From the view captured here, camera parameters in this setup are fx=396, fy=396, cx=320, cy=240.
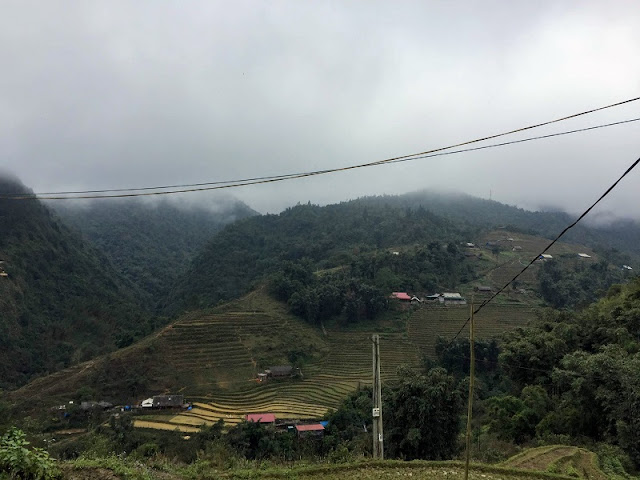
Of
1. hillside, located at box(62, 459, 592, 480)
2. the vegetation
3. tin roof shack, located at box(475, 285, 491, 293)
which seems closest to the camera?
hillside, located at box(62, 459, 592, 480)

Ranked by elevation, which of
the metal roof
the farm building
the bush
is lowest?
the farm building

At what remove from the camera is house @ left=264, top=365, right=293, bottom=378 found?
1543 inches

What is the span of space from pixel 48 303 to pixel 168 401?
37817mm

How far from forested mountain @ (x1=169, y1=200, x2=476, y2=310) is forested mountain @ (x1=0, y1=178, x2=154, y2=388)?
12440 millimetres

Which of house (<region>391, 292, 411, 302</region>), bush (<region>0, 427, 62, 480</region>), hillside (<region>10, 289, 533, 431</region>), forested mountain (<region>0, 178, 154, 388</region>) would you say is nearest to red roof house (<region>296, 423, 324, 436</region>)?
hillside (<region>10, 289, 533, 431</region>)

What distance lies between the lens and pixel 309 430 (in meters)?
27.1

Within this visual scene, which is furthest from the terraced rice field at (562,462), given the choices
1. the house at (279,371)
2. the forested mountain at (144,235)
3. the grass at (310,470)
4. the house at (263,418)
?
the forested mountain at (144,235)

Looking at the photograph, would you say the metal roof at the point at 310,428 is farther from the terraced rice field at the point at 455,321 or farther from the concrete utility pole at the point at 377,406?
the terraced rice field at the point at 455,321

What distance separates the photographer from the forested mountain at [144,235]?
103 meters

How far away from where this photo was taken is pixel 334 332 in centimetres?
5016

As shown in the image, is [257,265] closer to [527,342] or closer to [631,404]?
[527,342]

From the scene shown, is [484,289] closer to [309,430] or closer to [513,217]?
[309,430]

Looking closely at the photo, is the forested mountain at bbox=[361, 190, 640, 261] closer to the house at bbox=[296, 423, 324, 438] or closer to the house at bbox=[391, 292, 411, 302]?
the house at bbox=[391, 292, 411, 302]

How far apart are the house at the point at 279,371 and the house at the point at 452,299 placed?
86.6 ft
